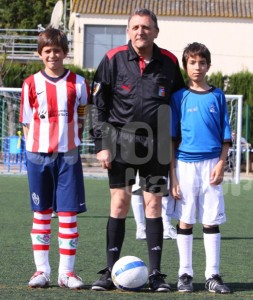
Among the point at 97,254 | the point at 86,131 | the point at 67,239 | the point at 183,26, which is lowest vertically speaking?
the point at 97,254

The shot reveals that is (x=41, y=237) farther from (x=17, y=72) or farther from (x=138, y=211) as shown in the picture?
(x=17, y=72)

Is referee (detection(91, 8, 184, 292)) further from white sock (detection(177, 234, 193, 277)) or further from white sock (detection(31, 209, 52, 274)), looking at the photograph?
white sock (detection(31, 209, 52, 274))

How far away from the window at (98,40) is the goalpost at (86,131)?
9465 millimetres

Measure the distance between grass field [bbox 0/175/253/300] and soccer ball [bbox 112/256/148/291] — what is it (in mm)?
54

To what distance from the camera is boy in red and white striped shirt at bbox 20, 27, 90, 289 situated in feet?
18.7

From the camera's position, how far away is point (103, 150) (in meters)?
5.74

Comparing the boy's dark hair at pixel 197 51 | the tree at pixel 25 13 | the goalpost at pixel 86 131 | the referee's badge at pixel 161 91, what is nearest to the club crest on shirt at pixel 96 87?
the referee's badge at pixel 161 91

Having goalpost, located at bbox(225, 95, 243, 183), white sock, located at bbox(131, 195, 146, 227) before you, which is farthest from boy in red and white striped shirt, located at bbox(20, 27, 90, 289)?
goalpost, located at bbox(225, 95, 243, 183)

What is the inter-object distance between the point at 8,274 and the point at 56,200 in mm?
795

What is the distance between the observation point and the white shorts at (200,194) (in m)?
5.68

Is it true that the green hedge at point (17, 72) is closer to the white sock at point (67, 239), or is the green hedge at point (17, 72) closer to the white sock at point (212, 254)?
the white sock at point (67, 239)

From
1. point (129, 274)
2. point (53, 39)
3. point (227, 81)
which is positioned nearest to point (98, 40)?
point (227, 81)

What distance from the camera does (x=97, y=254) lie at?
736cm

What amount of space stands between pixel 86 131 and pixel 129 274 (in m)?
14.3
